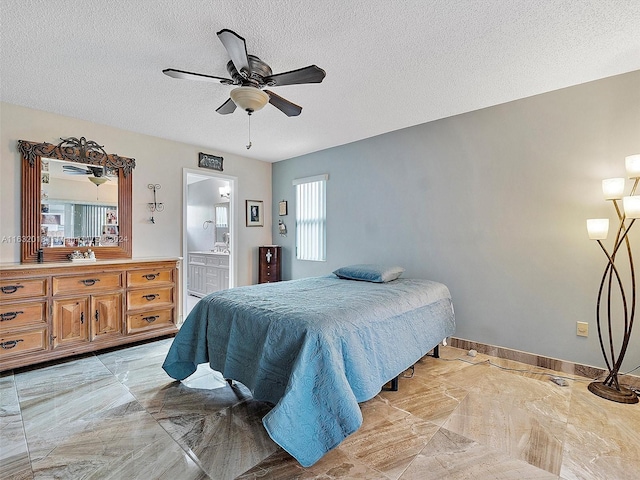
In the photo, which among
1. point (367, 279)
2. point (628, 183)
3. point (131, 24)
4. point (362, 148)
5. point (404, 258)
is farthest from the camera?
point (362, 148)

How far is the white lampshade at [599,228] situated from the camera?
2.24m

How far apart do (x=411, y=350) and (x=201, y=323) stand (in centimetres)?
162

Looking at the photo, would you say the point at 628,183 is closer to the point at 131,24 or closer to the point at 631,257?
the point at 631,257

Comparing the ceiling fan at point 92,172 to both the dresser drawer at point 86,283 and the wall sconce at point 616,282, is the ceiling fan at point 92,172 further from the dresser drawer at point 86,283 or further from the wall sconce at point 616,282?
the wall sconce at point 616,282

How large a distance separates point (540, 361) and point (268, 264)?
3.62 metres

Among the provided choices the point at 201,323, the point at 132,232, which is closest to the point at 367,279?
the point at 201,323

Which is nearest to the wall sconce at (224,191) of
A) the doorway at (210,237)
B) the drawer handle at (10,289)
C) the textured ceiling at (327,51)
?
the doorway at (210,237)

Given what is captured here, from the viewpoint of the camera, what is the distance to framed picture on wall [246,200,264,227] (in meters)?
4.97

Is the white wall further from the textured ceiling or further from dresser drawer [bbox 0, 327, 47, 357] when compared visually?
dresser drawer [bbox 0, 327, 47, 357]

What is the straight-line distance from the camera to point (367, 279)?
307 cm

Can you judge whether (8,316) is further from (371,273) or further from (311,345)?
(371,273)

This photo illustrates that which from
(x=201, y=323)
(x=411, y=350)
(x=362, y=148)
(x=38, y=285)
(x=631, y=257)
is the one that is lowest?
(x=411, y=350)

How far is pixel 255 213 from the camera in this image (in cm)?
507

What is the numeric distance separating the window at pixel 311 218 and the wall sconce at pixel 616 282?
9.92 feet
